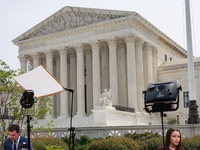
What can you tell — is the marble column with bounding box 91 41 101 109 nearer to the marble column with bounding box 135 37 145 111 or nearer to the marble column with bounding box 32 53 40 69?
the marble column with bounding box 135 37 145 111

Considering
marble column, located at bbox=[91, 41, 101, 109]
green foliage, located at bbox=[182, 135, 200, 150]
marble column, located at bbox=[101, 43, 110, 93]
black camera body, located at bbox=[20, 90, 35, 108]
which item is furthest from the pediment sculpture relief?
black camera body, located at bbox=[20, 90, 35, 108]

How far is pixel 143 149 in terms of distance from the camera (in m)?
17.2

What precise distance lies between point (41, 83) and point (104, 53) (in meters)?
40.7

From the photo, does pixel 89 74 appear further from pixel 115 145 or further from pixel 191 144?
pixel 191 144

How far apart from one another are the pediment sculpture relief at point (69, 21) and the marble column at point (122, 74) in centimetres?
515

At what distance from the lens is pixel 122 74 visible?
4916 cm

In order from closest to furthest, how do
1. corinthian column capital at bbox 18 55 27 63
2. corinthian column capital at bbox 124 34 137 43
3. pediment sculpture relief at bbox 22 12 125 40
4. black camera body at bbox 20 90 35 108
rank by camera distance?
black camera body at bbox 20 90 35 108 < corinthian column capital at bbox 124 34 137 43 < pediment sculpture relief at bbox 22 12 125 40 < corinthian column capital at bbox 18 55 27 63

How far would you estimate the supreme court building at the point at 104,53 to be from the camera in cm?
4475

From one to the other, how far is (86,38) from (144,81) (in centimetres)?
1131

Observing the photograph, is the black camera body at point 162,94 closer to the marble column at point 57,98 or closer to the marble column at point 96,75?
the marble column at point 96,75

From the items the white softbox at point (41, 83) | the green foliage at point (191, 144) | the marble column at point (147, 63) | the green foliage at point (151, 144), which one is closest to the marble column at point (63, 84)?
the marble column at point (147, 63)

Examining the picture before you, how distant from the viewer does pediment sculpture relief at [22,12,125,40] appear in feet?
157

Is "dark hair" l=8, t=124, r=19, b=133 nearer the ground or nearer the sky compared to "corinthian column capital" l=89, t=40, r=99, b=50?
nearer the ground

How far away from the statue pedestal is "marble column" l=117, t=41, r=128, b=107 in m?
8.22
